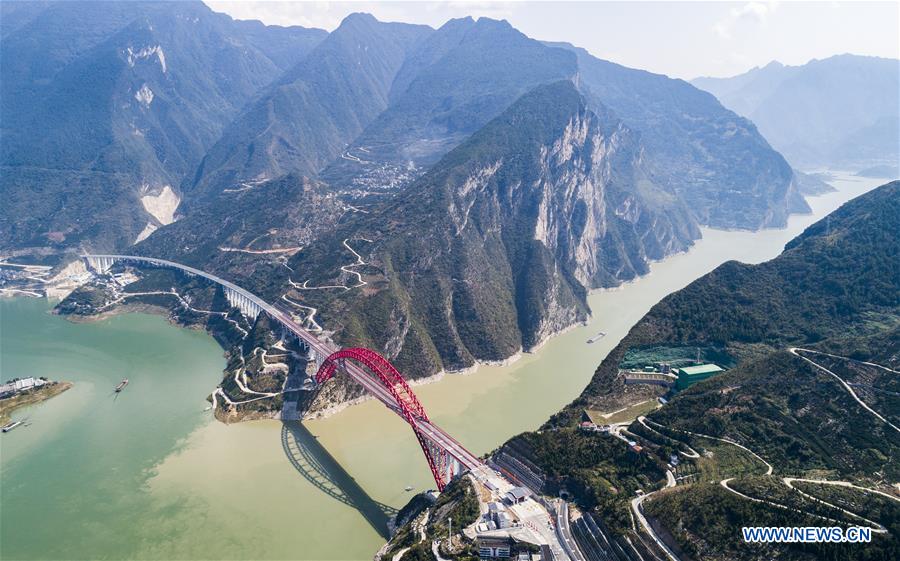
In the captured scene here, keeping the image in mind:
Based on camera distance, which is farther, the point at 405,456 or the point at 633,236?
the point at 633,236

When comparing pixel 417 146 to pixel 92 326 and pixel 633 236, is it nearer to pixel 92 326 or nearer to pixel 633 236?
pixel 633 236

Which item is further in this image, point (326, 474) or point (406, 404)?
point (406, 404)

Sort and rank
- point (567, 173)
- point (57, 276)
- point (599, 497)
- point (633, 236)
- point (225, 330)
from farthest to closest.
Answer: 1. point (633, 236)
2. point (567, 173)
3. point (57, 276)
4. point (225, 330)
5. point (599, 497)

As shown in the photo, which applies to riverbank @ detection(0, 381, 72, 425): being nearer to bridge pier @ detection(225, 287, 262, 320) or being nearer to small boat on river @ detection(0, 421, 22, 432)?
small boat on river @ detection(0, 421, 22, 432)

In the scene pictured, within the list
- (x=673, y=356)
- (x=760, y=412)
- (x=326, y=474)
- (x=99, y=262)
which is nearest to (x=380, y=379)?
(x=326, y=474)

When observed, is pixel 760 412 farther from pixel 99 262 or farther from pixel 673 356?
pixel 99 262

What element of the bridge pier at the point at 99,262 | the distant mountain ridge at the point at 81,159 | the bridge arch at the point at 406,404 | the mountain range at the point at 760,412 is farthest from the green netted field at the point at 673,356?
the distant mountain ridge at the point at 81,159

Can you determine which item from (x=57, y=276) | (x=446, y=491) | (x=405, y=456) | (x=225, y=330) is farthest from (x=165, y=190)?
(x=446, y=491)
